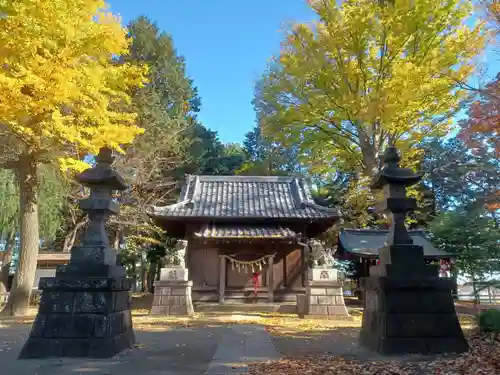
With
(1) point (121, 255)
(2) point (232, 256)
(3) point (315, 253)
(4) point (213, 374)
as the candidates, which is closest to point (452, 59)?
(3) point (315, 253)

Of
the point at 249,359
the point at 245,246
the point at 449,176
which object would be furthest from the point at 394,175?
the point at 449,176

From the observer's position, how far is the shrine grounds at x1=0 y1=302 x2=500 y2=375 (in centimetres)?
532

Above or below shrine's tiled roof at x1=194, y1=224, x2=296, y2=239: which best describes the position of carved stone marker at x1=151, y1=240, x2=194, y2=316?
below

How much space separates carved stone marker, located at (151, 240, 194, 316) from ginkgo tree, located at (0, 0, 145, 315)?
4.38 meters

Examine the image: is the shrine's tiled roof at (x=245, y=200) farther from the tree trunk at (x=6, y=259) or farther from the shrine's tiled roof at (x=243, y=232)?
the tree trunk at (x=6, y=259)

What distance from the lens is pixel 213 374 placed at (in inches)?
186

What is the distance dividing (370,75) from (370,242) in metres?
9.76

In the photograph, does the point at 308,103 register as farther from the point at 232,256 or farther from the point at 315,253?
the point at 232,256

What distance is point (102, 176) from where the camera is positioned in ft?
24.2

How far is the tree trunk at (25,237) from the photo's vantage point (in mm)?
13023

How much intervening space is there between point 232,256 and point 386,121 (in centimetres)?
850

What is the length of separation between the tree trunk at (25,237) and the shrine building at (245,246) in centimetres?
476

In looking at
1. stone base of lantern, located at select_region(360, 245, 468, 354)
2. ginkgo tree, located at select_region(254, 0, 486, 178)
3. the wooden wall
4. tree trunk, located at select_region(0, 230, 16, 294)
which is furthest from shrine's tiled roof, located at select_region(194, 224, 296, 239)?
tree trunk, located at select_region(0, 230, 16, 294)

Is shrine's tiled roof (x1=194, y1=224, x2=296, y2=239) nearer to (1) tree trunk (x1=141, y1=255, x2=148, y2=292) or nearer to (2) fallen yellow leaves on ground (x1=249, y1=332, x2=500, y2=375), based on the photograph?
(2) fallen yellow leaves on ground (x1=249, y1=332, x2=500, y2=375)
